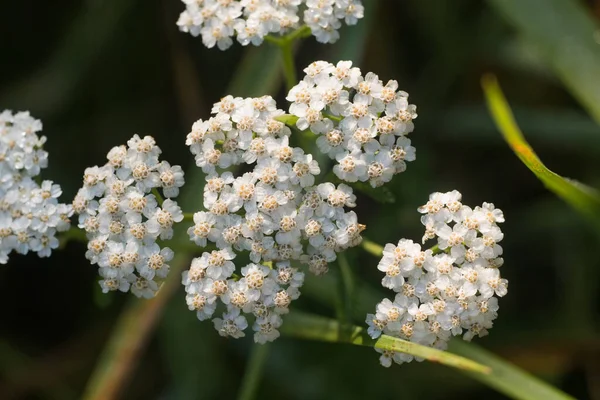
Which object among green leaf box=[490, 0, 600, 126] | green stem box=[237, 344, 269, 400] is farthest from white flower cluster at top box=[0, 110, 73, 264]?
green leaf box=[490, 0, 600, 126]

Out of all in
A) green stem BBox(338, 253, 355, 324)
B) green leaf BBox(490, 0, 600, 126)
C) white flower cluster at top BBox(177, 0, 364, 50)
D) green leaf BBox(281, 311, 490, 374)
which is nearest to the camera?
green leaf BBox(281, 311, 490, 374)

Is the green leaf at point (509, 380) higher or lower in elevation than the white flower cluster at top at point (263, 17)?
lower

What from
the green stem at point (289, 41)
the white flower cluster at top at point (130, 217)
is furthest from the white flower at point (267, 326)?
the green stem at point (289, 41)

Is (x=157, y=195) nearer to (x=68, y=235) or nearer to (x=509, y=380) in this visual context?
(x=68, y=235)

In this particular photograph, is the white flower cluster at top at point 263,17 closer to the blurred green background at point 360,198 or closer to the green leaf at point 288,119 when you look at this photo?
the green leaf at point 288,119

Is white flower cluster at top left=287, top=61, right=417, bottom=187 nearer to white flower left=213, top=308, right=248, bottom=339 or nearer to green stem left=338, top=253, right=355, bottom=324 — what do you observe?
green stem left=338, top=253, right=355, bottom=324

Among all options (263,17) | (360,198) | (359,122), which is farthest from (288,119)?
(360,198)

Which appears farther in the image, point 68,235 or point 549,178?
point 68,235
